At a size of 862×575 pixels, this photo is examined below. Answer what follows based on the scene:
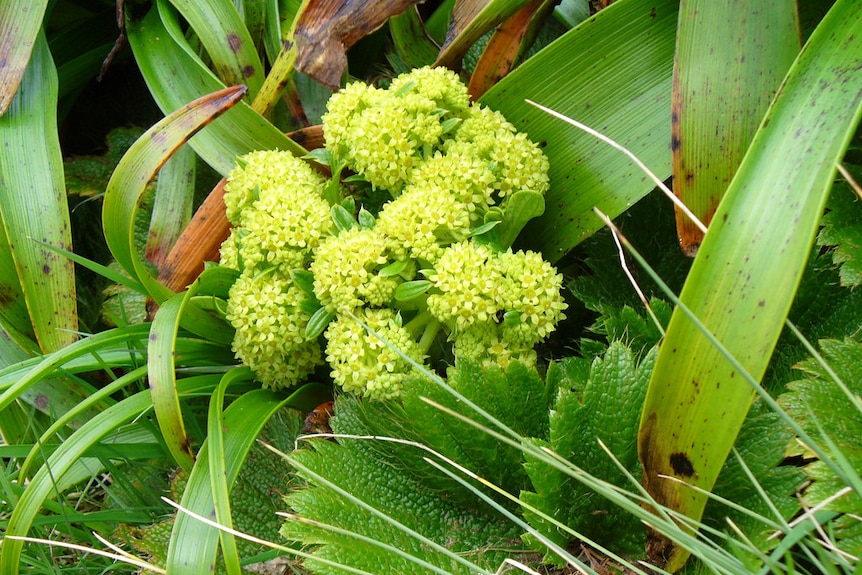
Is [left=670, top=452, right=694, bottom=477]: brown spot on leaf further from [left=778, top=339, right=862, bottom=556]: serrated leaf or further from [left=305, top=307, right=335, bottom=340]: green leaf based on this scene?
[left=305, top=307, right=335, bottom=340]: green leaf

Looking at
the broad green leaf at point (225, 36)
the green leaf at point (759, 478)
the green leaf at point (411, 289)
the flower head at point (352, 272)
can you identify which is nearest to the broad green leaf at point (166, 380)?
the flower head at point (352, 272)

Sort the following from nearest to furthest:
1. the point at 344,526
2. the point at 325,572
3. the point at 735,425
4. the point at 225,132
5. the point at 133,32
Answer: the point at 735,425, the point at 325,572, the point at 344,526, the point at 225,132, the point at 133,32

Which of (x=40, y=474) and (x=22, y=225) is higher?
(x=22, y=225)

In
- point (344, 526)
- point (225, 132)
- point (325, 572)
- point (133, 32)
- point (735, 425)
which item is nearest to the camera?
point (735, 425)

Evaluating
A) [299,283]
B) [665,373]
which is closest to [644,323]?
[665,373]

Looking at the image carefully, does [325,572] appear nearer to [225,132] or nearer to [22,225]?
[225,132]
